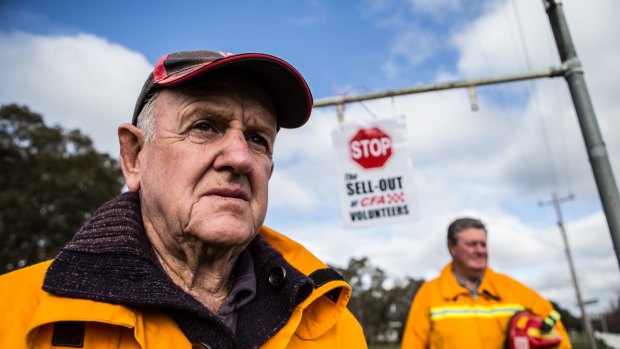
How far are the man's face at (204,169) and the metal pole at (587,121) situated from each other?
3.28 m

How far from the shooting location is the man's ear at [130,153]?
70.5 inches

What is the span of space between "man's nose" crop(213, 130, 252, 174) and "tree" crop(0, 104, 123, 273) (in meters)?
21.3

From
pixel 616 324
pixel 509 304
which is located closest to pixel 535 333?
pixel 509 304

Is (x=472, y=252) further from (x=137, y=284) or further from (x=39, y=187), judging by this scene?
(x=39, y=187)

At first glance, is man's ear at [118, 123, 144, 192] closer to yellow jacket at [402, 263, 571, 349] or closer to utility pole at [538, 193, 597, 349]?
yellow jacket at [402, 263, 571, 349]

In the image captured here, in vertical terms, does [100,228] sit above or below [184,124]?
below

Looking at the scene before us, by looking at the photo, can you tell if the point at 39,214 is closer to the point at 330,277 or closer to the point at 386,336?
the point at 330,277

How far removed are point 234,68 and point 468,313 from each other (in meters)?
3.69

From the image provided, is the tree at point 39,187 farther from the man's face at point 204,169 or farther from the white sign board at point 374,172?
the man's face at point 204,169

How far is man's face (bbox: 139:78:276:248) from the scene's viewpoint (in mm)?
1598

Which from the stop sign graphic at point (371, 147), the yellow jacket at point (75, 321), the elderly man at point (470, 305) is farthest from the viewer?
the stop sign graphic at point (371, 147)

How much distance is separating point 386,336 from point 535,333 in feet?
272

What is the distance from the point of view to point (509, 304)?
433 cm

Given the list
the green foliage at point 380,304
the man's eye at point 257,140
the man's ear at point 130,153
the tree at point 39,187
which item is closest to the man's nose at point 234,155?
the man's eye at point 257,140
